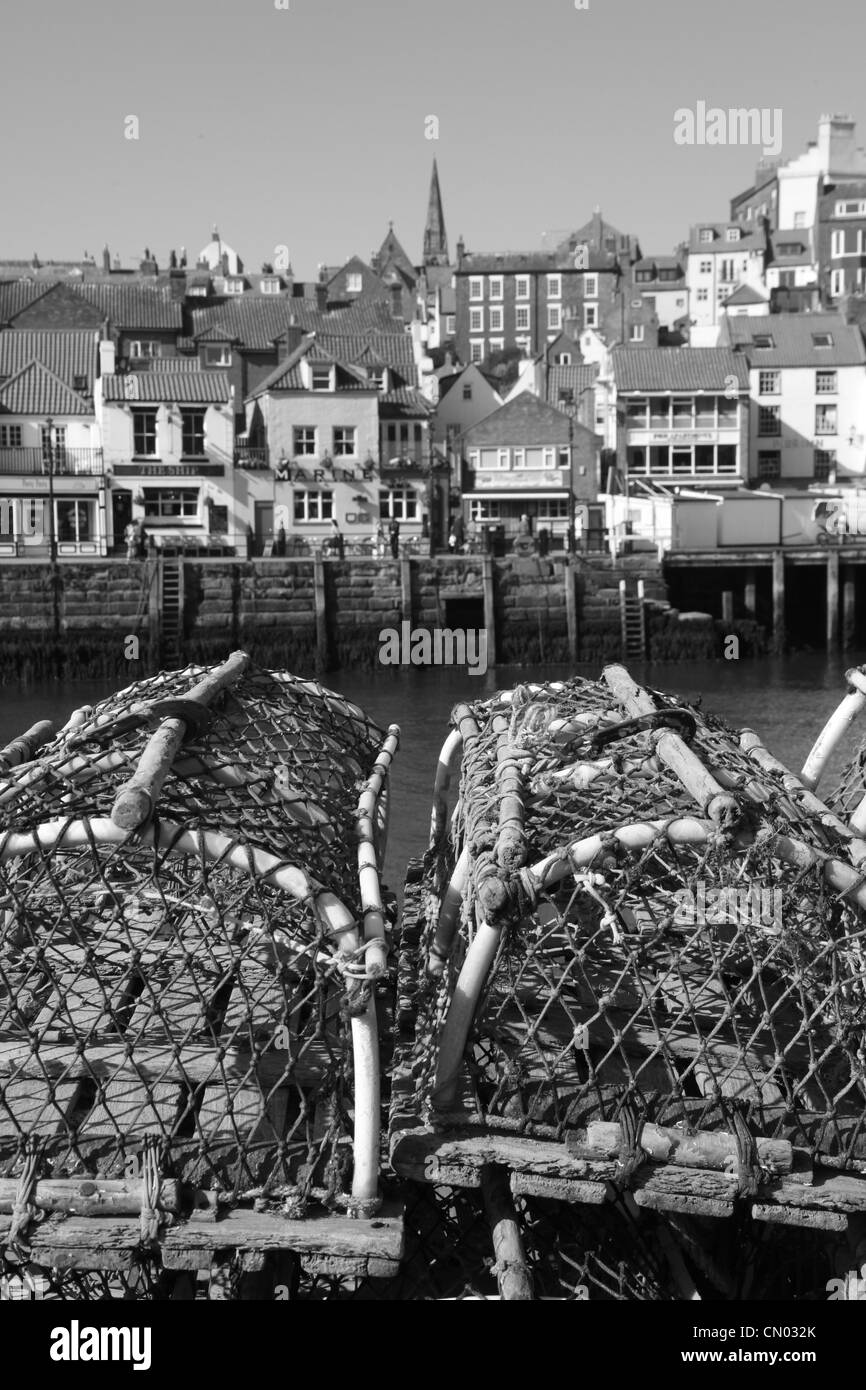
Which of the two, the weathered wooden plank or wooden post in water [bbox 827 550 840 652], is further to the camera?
wooden post in water [bbox 827 550 840 652]

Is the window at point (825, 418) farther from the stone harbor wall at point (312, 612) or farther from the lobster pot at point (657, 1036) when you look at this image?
the lobster pot at point (657, 1036)

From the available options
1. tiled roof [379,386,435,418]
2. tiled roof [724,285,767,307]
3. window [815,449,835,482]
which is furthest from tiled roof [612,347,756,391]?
tiled roof [724,285,767,307]

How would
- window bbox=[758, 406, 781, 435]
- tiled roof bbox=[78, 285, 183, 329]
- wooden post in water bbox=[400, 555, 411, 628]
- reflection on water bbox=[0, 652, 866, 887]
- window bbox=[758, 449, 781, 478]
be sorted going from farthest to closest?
1. tiled roof bbox=[78, 285, 183, 329]
2. window bbox=[758, 449, 781, 478]
3. window bbox=[758, 406, 781, 435]
4. wooden post in water bbox=[400, 555, 411, 628]
5. reflection on water bbox=[0, 652, 866, 887]

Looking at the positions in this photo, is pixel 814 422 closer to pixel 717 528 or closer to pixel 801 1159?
pixel 717 528

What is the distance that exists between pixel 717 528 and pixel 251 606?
14246 mm

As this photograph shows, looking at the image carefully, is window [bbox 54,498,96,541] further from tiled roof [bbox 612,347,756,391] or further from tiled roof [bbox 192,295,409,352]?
tiled roof [bbox 192,295,409,352]

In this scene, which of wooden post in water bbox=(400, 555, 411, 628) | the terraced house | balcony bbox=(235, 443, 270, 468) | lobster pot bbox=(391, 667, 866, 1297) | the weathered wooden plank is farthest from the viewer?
balcony bbox=(235, 443, 270, 468)

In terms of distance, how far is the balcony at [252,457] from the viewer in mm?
47594

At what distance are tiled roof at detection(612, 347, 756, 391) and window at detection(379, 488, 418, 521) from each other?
31.4 ft

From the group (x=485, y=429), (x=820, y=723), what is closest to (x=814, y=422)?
(x=485, y=429)

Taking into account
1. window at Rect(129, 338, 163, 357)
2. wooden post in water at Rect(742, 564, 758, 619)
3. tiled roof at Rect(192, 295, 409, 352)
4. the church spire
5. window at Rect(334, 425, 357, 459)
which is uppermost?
the church spire

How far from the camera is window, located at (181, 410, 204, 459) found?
1859 inches

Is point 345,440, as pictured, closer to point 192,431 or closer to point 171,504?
point 192,431

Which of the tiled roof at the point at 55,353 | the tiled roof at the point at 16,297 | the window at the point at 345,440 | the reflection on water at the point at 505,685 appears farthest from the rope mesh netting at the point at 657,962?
the tiled roof at the point at 16,297
